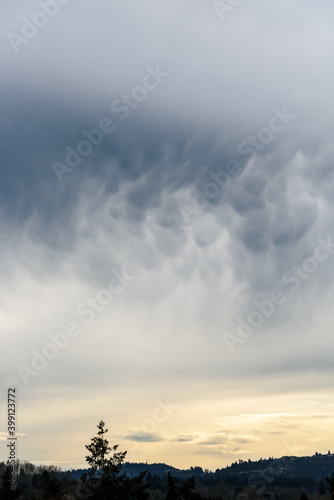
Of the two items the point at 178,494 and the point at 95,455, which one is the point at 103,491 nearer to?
the point at 95,455

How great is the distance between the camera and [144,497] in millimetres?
47812

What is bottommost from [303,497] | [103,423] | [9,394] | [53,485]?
[303,497]

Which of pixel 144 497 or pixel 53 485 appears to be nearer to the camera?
pixel 144 497

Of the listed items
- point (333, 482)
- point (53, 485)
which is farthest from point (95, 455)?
point (333, 482)

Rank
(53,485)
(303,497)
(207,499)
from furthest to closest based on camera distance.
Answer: (303,497) < (53,485) < (207,499)

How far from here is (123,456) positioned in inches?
1813

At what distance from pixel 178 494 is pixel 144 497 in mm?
3541

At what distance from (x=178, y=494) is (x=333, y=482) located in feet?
289

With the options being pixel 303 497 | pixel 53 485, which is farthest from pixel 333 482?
pixel 53 485

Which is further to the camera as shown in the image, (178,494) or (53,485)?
(53,485)

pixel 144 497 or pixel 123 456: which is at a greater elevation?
pixel 123 456

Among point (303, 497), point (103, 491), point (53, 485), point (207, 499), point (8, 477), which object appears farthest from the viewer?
point (303, 497)

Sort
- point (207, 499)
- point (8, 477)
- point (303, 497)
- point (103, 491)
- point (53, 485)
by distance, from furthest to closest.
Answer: point (303, 497) < point (8, 477) < point (53, 485) < point (207, 499) < point (103, 491)

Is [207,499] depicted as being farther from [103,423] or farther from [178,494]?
[103,423]
